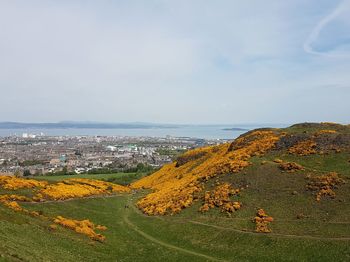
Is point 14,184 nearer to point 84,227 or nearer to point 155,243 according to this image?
point 84,227

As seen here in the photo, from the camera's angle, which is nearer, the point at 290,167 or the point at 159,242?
the point at 159,242

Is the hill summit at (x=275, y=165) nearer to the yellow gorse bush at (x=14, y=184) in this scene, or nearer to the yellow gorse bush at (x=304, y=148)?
the yellow gorse bush at (x=304, y=148)

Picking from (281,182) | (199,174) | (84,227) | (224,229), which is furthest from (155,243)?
(199,174)

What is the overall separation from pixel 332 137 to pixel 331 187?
67.3ft

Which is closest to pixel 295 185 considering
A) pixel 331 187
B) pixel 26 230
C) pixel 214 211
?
pixel 331 187

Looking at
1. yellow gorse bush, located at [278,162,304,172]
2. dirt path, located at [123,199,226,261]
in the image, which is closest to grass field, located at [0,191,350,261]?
dirt path, located at [123,199,226,261]

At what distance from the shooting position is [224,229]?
61719 millimetres

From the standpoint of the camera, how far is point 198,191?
7844 cm

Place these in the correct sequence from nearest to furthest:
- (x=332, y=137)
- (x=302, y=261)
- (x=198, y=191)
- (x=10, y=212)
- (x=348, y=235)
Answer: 1. (x=302, y=261)
2. (x=348, y=235)
3. (x=10, y=212)
4. (x=198, y=191)
5. (x=332, y=137)

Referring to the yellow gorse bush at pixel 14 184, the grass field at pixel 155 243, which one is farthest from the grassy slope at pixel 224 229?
the yellow gorse bush at pixel 14 184

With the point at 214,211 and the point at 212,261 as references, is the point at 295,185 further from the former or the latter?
the point at 212,261

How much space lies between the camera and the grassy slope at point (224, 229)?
49.5m

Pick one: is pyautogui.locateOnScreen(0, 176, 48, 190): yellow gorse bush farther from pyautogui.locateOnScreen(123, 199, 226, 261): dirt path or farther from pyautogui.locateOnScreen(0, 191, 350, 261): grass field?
pyautogui.locateOnScreen(123, 199, 226, 261): dirt path


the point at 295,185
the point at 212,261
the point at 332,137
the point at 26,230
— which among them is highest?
the point at 332,137
